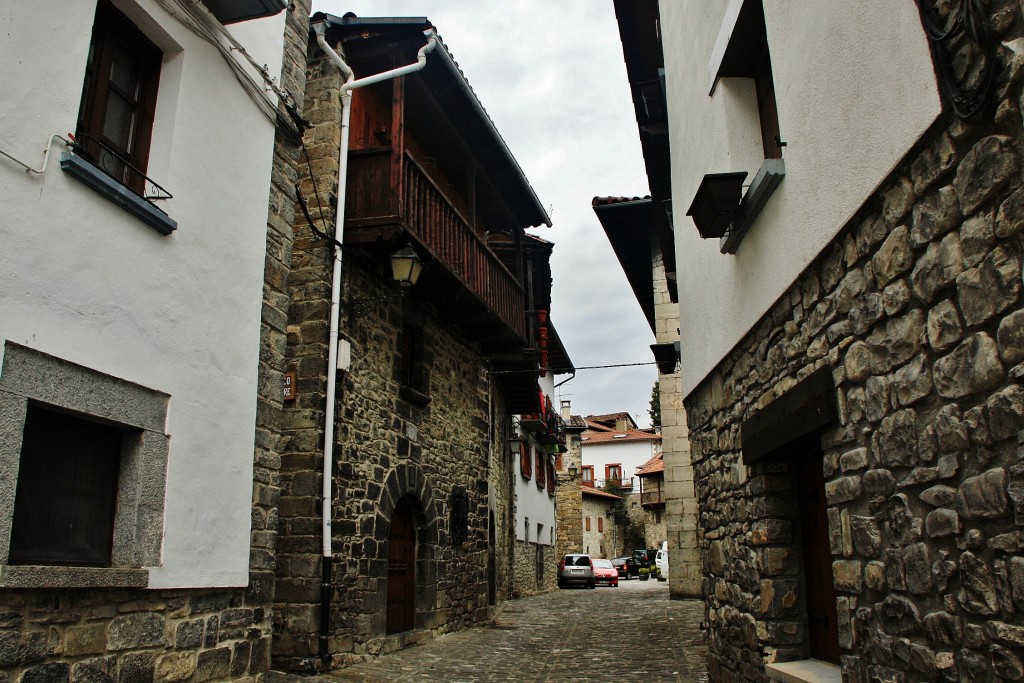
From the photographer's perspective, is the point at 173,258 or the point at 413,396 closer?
the point at 173,258

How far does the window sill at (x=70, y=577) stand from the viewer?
3064mm

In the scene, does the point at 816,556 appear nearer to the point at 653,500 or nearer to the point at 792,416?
the point at 792,416

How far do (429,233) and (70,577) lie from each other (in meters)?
5.52

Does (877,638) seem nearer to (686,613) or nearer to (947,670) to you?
(947,670)

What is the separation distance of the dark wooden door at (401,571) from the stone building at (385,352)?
0.08 feet

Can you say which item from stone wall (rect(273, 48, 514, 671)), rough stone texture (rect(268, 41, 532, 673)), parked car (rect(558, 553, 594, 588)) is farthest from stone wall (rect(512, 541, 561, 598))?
stone wall (rect(273, 48, 514, 671))

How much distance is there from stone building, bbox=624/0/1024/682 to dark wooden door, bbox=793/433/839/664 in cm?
2

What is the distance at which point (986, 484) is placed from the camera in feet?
7.63

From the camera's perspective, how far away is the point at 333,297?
289 inches

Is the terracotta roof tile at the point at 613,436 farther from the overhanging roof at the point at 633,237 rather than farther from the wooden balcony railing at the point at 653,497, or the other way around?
the overhanging roof at the point at 633,237

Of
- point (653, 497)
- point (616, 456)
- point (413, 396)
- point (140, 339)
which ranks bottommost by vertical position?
point (140, 339)

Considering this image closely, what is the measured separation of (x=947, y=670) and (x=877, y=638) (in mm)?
565

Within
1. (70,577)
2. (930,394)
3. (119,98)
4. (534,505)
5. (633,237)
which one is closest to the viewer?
(930,394)

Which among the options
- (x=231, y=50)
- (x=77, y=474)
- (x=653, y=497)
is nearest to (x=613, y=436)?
(x=653, y=497)
